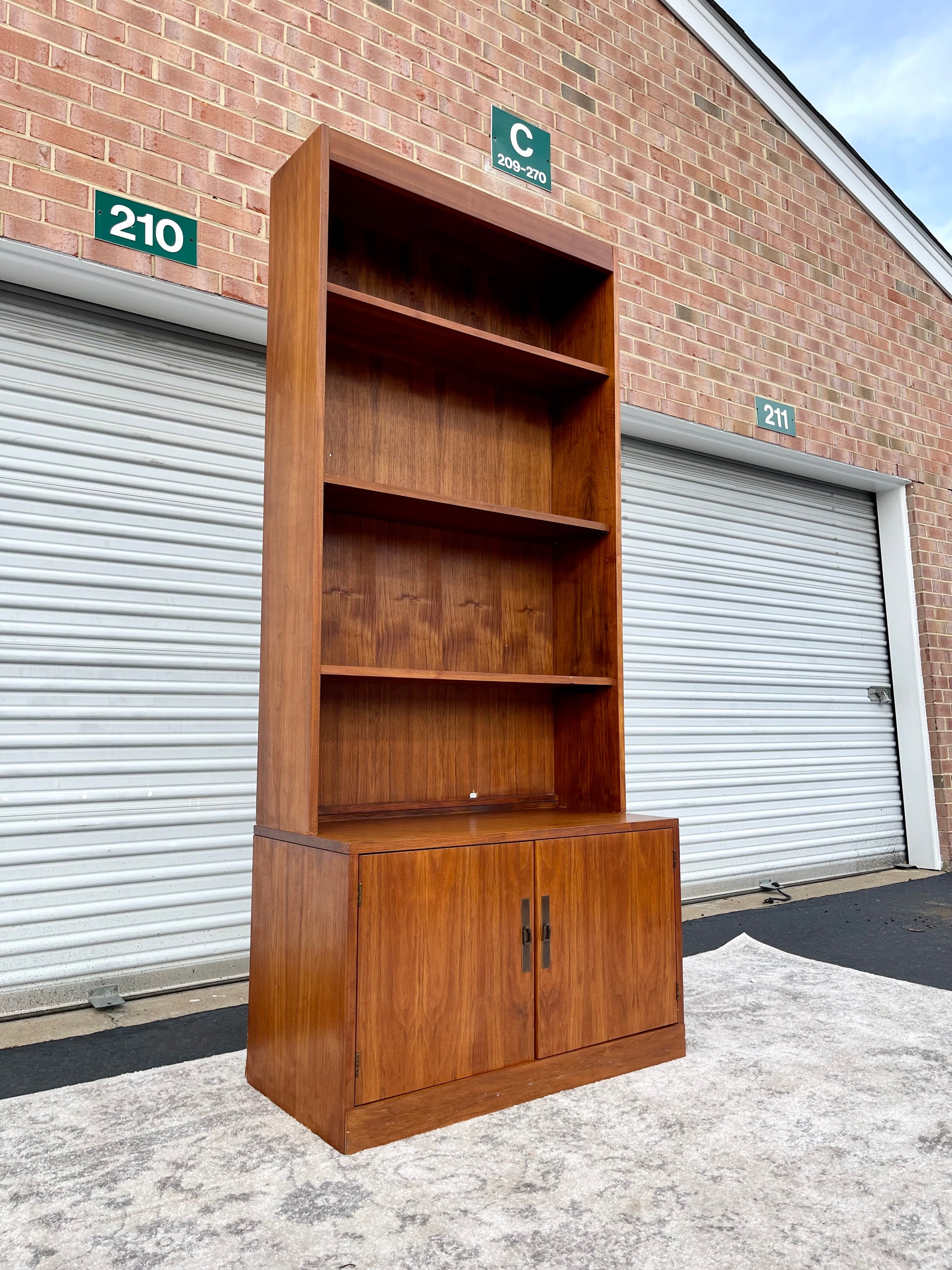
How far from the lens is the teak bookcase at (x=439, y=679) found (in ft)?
6.60

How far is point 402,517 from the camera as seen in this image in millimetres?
2682

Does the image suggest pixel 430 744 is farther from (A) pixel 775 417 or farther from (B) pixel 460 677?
(A) pixel 775 417

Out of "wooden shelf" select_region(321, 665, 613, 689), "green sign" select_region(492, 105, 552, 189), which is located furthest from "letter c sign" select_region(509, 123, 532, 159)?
"wooden shelf" select_region(321, 665, 613, 689)

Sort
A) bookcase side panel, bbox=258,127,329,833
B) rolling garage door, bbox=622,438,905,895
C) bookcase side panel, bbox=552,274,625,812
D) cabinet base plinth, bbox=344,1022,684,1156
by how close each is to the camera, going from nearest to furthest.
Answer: cabinet base plinth, bbox=344,1022,684,1156 < bookcase side panel, bbox=258,127,329,833 < bookcase side panel, bbox=552,274,625,812 < rolling garage door, bbox=622,438,905,895

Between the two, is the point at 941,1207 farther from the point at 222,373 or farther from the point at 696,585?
the point at 696,585

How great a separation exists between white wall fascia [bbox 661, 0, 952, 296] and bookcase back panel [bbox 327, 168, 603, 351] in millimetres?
3152

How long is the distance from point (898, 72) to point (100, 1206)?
86.0 ft

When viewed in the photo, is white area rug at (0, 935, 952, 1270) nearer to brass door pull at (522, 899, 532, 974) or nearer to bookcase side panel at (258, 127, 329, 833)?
brass door pull at (522, 899, 532, 974)

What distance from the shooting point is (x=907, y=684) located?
5961mm

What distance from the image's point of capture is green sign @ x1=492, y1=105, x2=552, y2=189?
4.05 meters

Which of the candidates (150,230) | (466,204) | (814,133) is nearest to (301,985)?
(466,204)

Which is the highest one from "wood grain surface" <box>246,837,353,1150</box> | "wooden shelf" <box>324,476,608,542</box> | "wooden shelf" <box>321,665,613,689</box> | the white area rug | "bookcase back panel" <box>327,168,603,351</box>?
"bookcase back panel" <box>327,168,603,351</box>

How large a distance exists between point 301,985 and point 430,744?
0.87 metres

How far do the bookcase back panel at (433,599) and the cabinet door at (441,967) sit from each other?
0.72m
